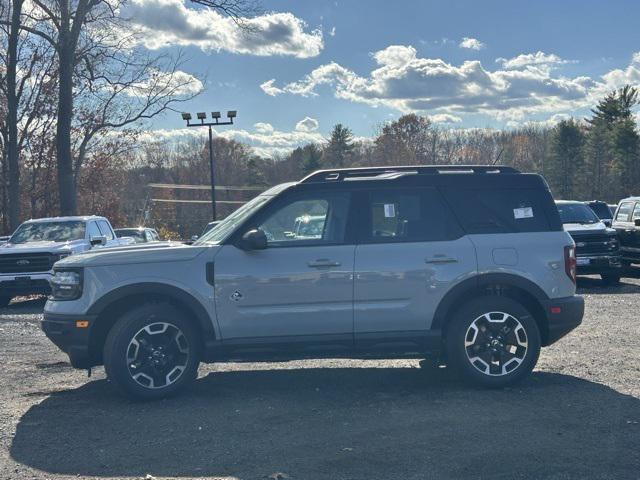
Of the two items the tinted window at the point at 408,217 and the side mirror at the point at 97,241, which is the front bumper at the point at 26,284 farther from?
the tinted window at the point at 408,217

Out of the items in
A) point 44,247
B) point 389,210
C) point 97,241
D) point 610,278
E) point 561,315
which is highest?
point 389,210

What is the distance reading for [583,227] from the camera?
16.1 metres

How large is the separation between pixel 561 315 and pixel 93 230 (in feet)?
39.8

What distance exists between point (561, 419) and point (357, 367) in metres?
2.71

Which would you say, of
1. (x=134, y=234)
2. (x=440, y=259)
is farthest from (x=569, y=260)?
(x=134, y=234)

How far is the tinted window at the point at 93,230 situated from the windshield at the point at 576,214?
1051cm

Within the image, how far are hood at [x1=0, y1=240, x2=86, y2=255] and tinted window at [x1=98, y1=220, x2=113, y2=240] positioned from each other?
1.52 metres

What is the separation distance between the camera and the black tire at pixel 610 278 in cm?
1586

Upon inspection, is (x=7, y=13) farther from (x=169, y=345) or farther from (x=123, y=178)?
(x=169, y=345)

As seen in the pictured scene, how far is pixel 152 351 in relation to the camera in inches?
264

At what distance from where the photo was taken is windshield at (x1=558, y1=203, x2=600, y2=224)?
16812 millimetres

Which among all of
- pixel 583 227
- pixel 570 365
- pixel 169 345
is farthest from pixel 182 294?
pixel 583 227

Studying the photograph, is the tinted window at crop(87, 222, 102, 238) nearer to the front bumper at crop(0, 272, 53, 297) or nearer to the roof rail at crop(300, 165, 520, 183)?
the front bumper at crop(0, 272, 53, 297)

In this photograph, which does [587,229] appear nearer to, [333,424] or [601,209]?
A: [601,209]
